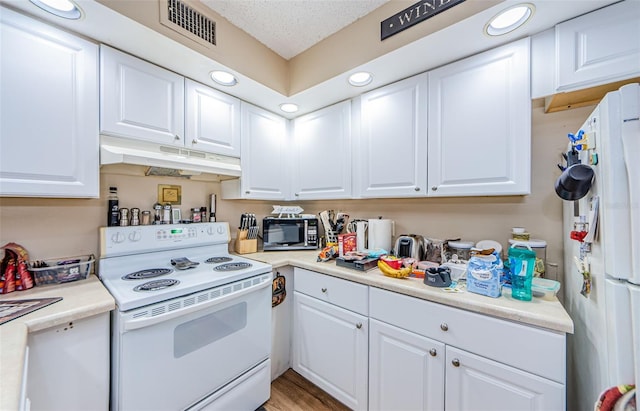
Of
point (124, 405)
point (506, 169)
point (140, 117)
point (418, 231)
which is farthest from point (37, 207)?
point (506, 169)

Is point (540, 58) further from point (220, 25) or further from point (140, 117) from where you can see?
point (140, 117)

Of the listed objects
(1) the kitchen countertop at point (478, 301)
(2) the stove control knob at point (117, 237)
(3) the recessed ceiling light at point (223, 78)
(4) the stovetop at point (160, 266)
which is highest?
(3) the recessed ceiling light at point (223, 78)

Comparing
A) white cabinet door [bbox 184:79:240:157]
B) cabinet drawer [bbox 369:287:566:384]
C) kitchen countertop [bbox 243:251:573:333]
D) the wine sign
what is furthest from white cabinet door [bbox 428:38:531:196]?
white cabinet door [bbox 184:79:240:157]

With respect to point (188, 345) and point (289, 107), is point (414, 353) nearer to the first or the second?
point (188, 345)

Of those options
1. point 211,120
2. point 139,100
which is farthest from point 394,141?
point 139,100

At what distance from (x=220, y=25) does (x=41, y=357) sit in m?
1.80

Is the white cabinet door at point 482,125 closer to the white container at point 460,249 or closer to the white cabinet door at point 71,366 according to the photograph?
the white container at point 460,249

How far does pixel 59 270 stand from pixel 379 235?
74.1 inches

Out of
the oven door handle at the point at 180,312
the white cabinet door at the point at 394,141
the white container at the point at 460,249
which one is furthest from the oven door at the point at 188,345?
the white container at the point at 460,249

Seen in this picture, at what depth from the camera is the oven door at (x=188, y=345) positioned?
1028 mm

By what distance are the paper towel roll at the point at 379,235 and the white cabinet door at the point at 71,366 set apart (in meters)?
1.56

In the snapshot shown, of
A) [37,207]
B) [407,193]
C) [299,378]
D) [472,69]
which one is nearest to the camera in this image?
[37,207]

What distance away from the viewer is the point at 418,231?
5.96 feet

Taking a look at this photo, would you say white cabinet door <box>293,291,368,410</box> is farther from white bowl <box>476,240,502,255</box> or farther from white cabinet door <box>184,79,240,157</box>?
white cabinet door <box>184,79,240,157</box>
